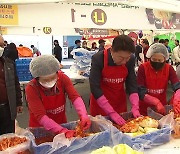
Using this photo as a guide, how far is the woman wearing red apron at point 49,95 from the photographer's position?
174 centimetres

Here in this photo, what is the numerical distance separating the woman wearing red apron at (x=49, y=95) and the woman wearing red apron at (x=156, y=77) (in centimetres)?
70

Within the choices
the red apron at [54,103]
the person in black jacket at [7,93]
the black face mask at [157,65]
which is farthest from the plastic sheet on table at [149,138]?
the person in black jacket at [7,93]

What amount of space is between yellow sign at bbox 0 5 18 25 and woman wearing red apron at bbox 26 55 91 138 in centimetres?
52

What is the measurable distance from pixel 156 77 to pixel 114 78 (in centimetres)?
43

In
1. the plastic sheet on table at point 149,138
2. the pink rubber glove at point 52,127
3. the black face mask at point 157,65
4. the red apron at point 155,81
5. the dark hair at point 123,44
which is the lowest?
the plastic sheet on table at point 149,138

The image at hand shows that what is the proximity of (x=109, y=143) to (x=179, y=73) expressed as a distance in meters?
1.51

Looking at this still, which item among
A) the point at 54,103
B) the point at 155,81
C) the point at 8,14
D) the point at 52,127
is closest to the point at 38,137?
the point at 52,127

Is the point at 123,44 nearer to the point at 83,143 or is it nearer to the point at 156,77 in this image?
the point at 156,77

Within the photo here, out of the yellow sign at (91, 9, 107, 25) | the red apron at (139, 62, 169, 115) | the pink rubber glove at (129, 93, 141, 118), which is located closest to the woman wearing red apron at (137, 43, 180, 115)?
the red apron at (139, 62, 169, 115)

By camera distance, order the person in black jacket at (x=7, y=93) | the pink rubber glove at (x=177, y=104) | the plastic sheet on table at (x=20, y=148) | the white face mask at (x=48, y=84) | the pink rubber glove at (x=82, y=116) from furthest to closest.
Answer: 1. the person in black jacket at (x=7, y=93)
2. the pink rubber glove at (x=177, y=104)
3. the white face mask at (x=48, y=84)
4. the pink rubber glove at (x=82, y=116)
5. the plastic sheet on table at (x=20, y=148)

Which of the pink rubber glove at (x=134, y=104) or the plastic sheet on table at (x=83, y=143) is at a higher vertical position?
the pink rubber glove at (x=134, y=104)

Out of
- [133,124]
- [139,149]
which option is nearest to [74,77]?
[133,124]

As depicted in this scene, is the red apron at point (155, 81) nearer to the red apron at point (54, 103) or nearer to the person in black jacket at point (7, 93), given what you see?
the red apron at point (54, 103)

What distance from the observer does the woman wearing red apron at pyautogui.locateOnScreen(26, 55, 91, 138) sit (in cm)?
174
